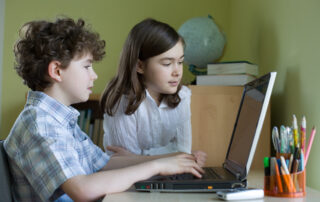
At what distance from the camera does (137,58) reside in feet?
4.96

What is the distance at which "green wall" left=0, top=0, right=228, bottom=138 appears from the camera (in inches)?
98.8

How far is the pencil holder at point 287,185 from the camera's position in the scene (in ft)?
2.91

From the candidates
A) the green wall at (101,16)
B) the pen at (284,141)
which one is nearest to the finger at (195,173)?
the pen at (284,141)

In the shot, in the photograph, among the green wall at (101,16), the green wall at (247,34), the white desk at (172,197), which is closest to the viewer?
the white desk at (172,197)

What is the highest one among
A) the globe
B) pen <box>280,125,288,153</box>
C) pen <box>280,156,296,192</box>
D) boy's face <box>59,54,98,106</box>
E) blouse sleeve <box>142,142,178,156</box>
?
the globe

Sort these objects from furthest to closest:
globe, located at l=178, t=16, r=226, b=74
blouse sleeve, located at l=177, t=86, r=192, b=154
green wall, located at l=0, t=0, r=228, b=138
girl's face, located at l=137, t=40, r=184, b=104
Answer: green wall, located at l=0, t=0, r=228, b=138
globe, located at l=178, t=16, r=226, b=74
blouse sleeve, located at l=177, t=86, r=192, b=154
girl's face, located at l=137, t=40, r=184, b=104

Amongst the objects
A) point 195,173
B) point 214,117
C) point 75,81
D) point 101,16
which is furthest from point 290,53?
point 101,16

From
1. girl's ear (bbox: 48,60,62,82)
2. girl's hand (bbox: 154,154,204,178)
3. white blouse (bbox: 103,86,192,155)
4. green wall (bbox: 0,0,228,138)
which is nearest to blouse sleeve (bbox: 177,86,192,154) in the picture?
white blouse (bbox: 103,86,192,155)

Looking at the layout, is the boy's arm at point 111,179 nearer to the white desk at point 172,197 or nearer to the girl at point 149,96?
the white desk at point 172,197

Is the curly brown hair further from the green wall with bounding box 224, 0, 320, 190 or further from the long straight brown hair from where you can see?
the green wall with bounding box 224, 0, 320, 190

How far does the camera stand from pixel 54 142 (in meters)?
0.93

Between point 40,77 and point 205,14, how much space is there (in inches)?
63.2

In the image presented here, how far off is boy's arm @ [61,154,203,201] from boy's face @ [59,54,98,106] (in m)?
0.28

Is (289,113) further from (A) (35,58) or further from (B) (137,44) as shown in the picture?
(A) (35,58)
